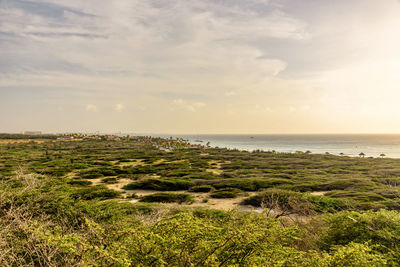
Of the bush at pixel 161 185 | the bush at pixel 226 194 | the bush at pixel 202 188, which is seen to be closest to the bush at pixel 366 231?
the bush at pixel 226 194

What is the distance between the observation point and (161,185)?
20891mm

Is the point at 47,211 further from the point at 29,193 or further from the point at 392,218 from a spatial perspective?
the point at 392,218

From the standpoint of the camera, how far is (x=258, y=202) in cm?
1559

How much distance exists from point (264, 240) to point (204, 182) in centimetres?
1772

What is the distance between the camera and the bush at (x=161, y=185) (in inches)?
816

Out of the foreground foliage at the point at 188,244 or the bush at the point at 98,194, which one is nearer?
the foreground foliage at the point at 188,244

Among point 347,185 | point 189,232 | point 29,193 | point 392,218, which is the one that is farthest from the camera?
point 347,185

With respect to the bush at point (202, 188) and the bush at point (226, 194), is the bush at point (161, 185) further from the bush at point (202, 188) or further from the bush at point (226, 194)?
the bush at point (226, 194)

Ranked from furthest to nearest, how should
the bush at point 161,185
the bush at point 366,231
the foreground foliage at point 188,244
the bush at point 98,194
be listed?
the bush at point 161,185, the bush at point 98,194, the bush at point 366,231, the foreground foliage at point 188,244

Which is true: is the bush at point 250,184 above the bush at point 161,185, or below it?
above

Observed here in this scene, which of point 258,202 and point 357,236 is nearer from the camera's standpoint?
point 357,236

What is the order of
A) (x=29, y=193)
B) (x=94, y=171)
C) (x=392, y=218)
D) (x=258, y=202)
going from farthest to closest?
(x=94, y=171) → (x=258, y=202) → (x=29, y=193) → (x=392, y=218)

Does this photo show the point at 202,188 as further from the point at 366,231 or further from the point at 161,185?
the point at 366,231

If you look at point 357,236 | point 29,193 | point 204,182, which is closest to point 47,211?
point 29,193
